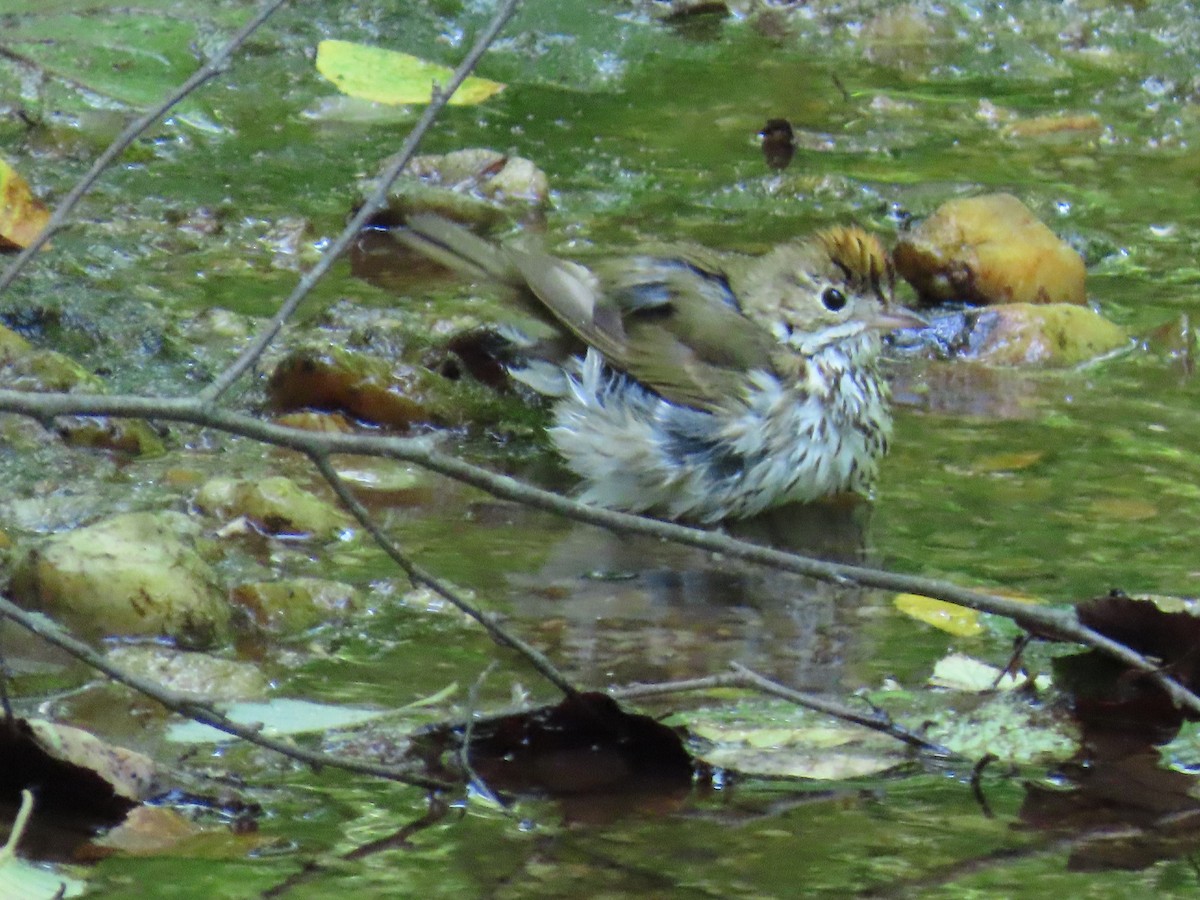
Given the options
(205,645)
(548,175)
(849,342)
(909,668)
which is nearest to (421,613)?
(205,645)

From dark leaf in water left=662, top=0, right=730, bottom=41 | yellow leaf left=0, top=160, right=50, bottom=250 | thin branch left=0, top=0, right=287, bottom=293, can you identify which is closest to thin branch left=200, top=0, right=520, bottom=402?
thin branch left=0, top=0, right=287, bottom=293

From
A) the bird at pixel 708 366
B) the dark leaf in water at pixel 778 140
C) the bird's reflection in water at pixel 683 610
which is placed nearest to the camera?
the bird's reflection in water at pixel 683 610

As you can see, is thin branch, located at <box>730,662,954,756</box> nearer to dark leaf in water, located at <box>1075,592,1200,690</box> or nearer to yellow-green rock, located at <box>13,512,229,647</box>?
dark leaf in water, located at <box>1075,592,1200,690</box>

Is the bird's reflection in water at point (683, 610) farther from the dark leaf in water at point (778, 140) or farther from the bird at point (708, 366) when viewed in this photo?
the dark leaf in water at point (778, 140)

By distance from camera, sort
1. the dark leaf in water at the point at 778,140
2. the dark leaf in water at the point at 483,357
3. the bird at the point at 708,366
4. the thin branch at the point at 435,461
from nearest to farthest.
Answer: the thin branch at the point at 435,461 < the bird at the point at 708,366 < the dark leaf in water at the point at 483,357 < the dark leaf in water at the point at 778,140

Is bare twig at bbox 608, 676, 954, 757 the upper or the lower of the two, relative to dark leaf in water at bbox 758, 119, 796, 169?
lower

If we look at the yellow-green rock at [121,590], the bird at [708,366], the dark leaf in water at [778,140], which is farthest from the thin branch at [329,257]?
the dark leaf in water at [778,140]

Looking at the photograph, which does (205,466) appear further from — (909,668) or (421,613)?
(909,668)
